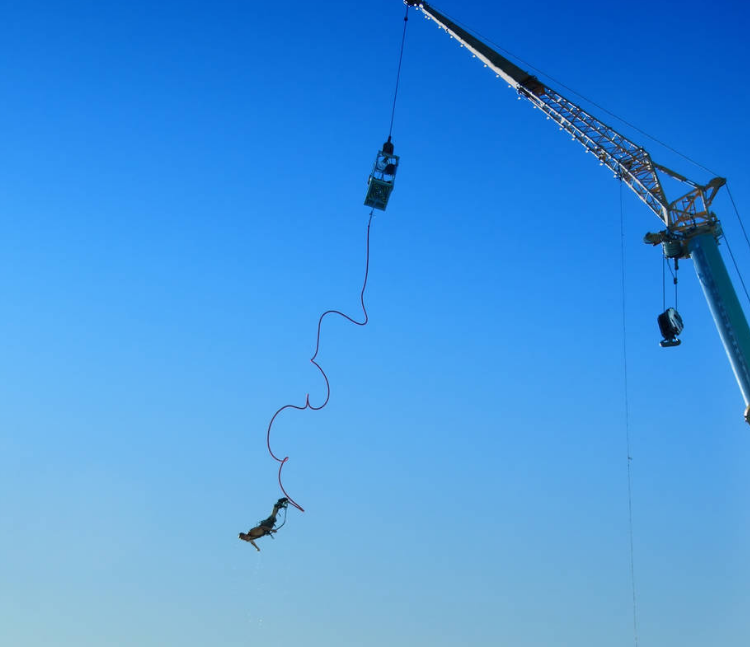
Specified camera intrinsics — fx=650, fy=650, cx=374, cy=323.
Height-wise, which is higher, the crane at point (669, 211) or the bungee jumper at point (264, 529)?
the crane at point (669, 211)

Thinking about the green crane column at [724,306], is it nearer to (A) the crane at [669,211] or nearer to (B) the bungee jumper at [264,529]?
(A) the crane at [669,211]

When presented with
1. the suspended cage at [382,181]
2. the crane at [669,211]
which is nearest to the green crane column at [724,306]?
the crane at [669,211]

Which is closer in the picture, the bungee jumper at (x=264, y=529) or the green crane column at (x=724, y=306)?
the bungee jumper at (x=264, y=529)

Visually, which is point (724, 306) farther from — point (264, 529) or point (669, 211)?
point (264, 529)

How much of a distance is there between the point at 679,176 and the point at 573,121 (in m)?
7.77

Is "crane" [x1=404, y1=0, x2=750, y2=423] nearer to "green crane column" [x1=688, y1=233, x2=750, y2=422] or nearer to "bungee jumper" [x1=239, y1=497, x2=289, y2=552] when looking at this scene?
"green crane column" [x1=688, y1=233, x2=750, y2=422]

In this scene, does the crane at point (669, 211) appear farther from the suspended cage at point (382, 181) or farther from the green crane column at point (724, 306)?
the suspended cage at point (382, 181)

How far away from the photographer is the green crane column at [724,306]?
3188cm

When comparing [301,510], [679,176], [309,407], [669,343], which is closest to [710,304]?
[669,343]

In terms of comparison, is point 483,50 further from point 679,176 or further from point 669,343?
point 669,343

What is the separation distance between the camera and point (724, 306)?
33.3 metres

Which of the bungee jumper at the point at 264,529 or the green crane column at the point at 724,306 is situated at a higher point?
the green crane column at the point at 724,306

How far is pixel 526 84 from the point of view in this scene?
142 ft

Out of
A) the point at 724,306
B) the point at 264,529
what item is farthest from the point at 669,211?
the point at 264,529
